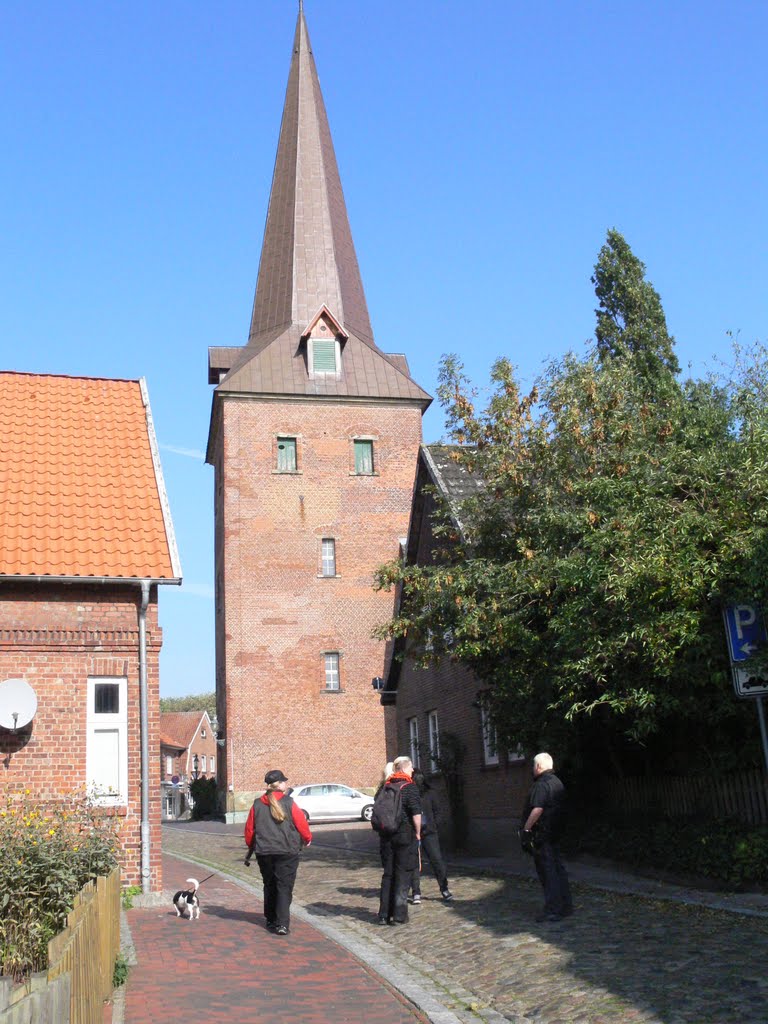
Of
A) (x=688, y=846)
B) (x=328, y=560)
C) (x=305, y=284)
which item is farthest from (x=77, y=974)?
(x=305, y=284)

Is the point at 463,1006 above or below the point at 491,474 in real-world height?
below

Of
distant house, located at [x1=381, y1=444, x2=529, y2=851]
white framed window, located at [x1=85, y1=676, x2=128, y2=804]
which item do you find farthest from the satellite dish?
distant house, located at [x1=381, y1=444, x2=529, y2=851]

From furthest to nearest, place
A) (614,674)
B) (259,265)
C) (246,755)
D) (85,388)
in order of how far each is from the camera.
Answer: (259,265)
(246,755)
(85,388)
(614,674)

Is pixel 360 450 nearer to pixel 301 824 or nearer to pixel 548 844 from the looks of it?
pixel 301 824

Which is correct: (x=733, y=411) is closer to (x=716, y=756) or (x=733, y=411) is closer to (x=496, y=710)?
(x=716, y=756)

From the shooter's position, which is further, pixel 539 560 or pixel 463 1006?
pixel 539 560

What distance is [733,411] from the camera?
602 inches

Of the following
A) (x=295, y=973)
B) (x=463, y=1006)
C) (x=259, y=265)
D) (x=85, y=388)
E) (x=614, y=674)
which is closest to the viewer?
(x=463, y=1006)

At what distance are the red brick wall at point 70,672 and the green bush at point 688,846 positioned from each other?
20.0ft

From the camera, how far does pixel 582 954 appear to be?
9492mm

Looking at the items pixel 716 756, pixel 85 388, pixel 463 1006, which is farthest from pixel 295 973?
pixel 85 388

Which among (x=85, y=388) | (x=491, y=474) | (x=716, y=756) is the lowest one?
(x=716, y=756)

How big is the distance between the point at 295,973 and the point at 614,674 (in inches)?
212

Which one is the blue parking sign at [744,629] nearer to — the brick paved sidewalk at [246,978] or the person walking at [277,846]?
the person walking at [277,846]
